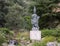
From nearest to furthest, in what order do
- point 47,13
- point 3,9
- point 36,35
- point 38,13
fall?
point 36,35 < point 47,13 < point 38,13 < point 3,9

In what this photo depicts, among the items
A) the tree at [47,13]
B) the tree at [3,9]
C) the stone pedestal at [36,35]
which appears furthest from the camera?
the tree at [3,9]

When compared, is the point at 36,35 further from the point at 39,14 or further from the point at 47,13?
the point at 39,14

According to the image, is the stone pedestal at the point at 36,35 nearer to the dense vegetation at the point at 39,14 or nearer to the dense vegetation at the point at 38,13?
the dense vegetation at the point at 39,14

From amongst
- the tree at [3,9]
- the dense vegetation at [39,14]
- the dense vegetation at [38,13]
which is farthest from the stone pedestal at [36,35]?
the tree at [3,9]

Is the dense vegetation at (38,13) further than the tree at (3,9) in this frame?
No

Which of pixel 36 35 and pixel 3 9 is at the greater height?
pixel 3 9

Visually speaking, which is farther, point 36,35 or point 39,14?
point 39,14

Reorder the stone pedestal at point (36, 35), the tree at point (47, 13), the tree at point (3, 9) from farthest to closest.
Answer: the tree at point (3, 9) → the tree at point (47, 13) → the stone pedestal at point (36, 35)

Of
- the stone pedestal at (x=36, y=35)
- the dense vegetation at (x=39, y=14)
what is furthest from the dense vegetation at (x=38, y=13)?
the stone pedestal at (x=36, y=35)

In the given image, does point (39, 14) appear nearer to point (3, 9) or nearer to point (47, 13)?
point (47, 13)

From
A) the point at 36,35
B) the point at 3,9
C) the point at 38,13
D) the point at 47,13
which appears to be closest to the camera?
the point at 36,35

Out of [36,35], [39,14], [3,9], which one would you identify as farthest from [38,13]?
[36,35]

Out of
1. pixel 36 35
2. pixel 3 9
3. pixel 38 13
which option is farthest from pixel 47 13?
pixel 36 35

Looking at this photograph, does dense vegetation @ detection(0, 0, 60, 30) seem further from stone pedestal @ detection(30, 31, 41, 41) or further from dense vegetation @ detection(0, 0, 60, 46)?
stone pedestal @ detection(30, 31, 41, 41)
